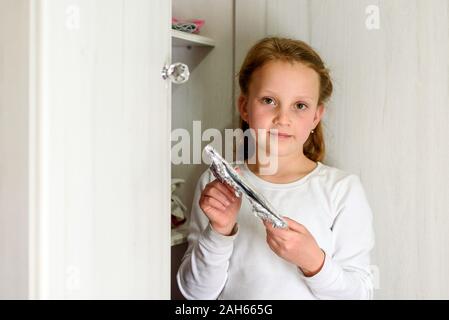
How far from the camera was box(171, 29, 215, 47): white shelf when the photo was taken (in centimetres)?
116

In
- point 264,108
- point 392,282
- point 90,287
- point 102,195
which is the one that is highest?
point 264,108

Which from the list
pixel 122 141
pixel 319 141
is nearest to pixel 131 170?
pixel 122 141

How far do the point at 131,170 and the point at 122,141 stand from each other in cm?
5

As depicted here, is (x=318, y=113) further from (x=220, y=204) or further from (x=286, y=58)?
(x=220, y=204)

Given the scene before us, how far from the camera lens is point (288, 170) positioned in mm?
1123

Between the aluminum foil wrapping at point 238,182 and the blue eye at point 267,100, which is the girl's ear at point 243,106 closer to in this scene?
the blue eye at point 267,100

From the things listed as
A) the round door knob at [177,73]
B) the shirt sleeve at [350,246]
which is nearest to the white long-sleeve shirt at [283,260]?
the shirt sleeve at [350,246]

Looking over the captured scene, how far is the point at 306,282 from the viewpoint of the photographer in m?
1.02

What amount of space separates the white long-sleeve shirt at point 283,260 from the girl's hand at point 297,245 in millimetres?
58

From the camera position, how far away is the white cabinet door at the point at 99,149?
0.59 m

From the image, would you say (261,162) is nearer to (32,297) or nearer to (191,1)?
(191,1)

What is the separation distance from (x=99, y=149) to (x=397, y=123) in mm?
693
